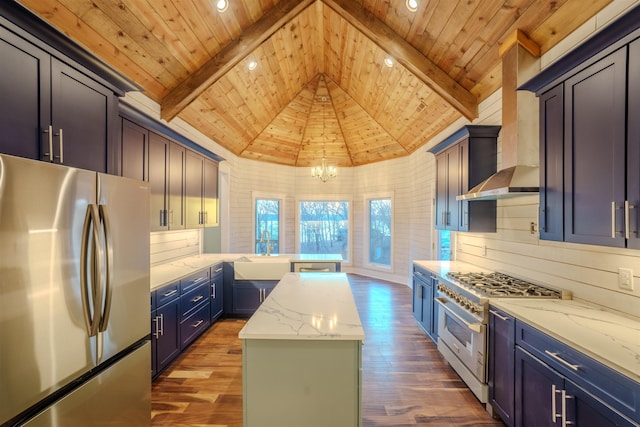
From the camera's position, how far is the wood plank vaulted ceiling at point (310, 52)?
2.56 metres

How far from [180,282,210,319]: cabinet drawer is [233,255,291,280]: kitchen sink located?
60 cm

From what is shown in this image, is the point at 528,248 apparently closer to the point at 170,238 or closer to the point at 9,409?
the point at 9,409

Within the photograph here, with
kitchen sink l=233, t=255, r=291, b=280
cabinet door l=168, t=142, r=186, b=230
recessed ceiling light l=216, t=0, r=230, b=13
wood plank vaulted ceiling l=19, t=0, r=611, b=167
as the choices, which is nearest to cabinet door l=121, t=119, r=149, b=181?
cabinet door l=168, t=142, r=186, b=230

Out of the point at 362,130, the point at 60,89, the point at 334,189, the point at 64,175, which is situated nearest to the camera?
the point at 64,175

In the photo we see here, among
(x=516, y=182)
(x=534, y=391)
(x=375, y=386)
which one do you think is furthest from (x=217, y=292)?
(x=516, y=182)

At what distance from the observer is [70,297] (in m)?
1.57

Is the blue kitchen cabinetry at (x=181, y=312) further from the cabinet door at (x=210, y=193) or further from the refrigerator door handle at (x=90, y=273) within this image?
the refrigerator door handle at (x=90, y=273)

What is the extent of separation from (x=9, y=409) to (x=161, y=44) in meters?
3.11

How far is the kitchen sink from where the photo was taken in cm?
450

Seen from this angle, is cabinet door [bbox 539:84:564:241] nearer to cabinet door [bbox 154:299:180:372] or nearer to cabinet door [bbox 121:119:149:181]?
cabinet door [bbox 154:299:180:372]

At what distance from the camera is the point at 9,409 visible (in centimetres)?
130

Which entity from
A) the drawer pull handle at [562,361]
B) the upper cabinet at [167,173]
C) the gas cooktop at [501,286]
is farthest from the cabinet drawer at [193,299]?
the drawer pull handle at [562,361]

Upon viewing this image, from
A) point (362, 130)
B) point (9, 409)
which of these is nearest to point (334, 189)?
point (362, 130)

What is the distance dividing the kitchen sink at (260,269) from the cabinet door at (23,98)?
3.10 metres
